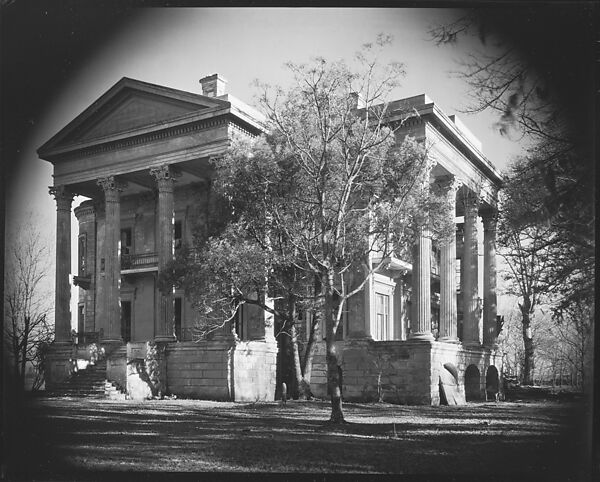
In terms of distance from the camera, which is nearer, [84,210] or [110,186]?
[110,186]

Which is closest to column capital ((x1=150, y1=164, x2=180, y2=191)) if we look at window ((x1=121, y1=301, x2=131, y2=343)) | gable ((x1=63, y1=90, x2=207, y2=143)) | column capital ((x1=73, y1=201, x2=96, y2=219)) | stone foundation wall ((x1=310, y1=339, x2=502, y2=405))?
gable ((x1=63, y1=90, x2=207, y2=143))

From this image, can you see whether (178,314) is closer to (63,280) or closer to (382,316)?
(63,280)

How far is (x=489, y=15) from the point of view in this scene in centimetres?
1189

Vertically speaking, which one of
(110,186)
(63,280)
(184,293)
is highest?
(110,186)

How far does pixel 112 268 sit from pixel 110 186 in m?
3.45

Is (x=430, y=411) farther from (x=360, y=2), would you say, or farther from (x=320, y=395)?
(x=360, y=2)

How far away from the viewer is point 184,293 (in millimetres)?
29625

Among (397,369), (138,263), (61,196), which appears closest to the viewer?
(397,369)

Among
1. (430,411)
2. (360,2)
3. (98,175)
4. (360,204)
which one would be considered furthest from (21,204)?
(98,175)

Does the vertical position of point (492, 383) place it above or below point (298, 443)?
below

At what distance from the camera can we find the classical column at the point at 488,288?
1228 inches

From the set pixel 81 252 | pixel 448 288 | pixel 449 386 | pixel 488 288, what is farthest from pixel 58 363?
pixel 488 288

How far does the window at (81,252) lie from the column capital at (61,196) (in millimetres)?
5462

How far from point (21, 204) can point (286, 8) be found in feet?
21.7
